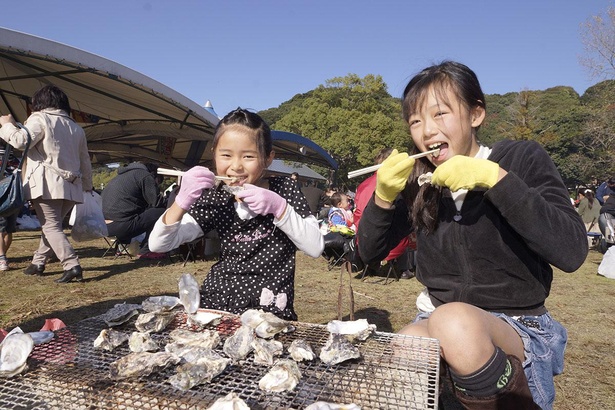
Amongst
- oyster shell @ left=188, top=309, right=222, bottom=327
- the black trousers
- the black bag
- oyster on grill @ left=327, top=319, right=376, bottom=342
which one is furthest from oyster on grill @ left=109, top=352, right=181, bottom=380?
the black trousers

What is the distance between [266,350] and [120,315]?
70 centimetres

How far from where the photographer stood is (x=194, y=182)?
2.08 metres

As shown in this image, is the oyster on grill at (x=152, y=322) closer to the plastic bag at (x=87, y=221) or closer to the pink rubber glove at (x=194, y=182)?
the pink rubber glove at (x=194, y=182)

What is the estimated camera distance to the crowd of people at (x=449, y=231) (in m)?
1.50

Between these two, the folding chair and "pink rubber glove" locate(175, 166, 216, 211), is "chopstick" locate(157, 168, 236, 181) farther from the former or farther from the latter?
the folding chair

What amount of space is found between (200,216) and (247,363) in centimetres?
128

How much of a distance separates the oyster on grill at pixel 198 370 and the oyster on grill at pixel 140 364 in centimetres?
5

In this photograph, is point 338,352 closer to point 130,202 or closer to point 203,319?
point 203,319

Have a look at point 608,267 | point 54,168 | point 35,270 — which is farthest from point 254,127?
point 608,267

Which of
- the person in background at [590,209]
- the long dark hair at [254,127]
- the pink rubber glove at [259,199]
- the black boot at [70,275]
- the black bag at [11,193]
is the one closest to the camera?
the pink rubber glove at [259,199]

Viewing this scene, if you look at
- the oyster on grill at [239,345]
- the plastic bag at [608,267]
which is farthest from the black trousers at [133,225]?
the plastic bag at [608,267]

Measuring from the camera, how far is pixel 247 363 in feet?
4.56

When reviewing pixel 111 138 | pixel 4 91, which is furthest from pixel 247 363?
pixel 111 138

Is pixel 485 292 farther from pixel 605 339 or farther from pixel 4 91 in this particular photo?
pixel 4 91
